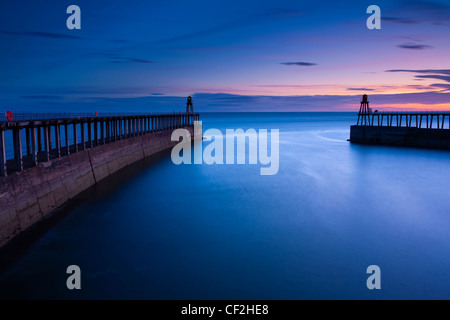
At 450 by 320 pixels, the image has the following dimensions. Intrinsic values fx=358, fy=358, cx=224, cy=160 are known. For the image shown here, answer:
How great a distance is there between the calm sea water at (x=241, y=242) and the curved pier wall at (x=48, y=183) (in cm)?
60

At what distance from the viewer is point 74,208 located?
553 inches

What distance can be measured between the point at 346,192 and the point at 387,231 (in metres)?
6.26

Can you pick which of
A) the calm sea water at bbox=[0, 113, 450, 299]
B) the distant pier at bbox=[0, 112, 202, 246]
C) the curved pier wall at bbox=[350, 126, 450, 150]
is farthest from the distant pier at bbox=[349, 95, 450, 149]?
the distant pier at bbox=[0, 112, 202, 246]

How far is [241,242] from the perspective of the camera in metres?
11.1

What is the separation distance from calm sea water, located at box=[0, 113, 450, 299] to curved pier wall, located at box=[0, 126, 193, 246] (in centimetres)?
60

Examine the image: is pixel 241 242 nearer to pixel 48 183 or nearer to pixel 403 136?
pixel 48 183

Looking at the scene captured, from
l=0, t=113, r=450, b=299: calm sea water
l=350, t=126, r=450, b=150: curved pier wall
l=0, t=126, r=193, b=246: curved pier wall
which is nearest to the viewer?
l=0, t=113, r=450, b=299: calm sea water

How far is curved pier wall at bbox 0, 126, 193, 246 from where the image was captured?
34.2 feet

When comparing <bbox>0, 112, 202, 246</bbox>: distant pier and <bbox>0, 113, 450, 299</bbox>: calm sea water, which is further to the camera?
<bbox>0, 112, 202, 246</bbox>: distant pier

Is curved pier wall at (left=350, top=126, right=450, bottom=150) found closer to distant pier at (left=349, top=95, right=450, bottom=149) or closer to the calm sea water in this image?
distant pier at (left=349, top=95, right=450, bottom=149)

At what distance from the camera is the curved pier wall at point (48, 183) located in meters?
10.4

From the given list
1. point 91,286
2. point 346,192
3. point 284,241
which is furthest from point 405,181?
point 91,286

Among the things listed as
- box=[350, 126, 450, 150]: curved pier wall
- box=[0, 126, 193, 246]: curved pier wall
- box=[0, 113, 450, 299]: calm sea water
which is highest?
box=[350, 126, 450, 150]: curved pier wall
